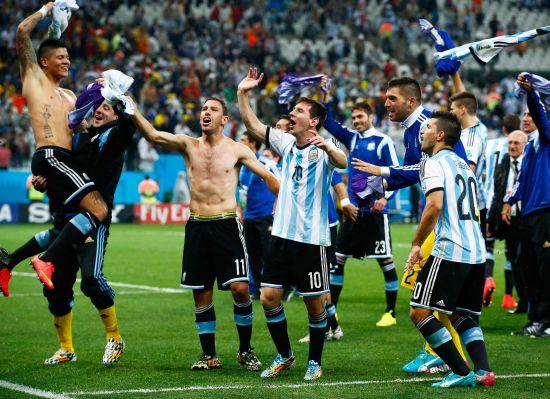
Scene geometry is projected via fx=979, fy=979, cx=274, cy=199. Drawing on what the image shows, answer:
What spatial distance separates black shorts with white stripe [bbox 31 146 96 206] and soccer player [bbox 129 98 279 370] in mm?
773

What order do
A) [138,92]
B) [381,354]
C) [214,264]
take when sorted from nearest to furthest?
[214,264]
[381,354]
[138,92]

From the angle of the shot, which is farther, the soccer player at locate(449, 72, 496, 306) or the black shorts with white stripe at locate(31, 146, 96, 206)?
the soccer player at locate(449, 72, 496, 306)

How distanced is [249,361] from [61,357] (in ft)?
5.85

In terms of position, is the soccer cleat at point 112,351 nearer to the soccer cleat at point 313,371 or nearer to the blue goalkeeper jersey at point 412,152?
the soccer cleat at point 313,371

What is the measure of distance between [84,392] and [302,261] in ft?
7.13

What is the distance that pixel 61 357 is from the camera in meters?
9.18

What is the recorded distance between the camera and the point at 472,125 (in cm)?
1148

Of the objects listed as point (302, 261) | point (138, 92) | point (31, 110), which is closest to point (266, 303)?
point (302, 261)

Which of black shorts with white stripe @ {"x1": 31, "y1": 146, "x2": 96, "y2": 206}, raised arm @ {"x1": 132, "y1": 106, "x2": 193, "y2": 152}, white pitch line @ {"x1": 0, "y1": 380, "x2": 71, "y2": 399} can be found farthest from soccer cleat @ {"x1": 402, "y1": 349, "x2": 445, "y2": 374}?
A: black shorts with white stripe @ {"x1": 31, "y1": 146, "x2": 96, "y2": 206}

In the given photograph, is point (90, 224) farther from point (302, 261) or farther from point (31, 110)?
point (302, 261)

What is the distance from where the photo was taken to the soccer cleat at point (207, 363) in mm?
8852

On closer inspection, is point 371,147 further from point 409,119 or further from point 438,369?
point 438,369

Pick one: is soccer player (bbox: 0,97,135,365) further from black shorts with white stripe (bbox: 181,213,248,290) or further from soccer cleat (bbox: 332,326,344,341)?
soccer cleat (bbox: 332,326,344,341)

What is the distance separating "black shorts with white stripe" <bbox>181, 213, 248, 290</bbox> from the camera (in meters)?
9.02
